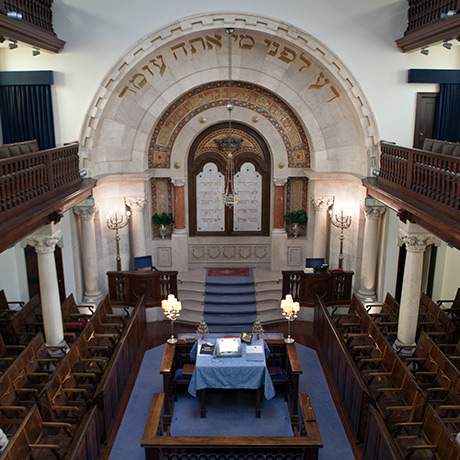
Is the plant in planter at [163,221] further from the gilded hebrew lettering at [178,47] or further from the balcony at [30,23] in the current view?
the balcony at [30,23]

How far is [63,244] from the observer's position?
545 inches

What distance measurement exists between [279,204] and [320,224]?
1.51 m

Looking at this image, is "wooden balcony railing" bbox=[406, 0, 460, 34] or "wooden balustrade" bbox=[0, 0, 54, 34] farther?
"wooden balcony railing" bbox=[406, 0, 460, 34]

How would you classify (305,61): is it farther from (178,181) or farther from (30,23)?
(30,23)

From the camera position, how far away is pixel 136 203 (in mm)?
14977

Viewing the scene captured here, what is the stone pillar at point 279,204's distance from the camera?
51.5 feet

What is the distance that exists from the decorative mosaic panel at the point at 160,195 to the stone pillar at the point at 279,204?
132 inches

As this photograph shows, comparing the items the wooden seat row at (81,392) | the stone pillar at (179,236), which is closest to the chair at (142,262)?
the stone pillar at (179,236)

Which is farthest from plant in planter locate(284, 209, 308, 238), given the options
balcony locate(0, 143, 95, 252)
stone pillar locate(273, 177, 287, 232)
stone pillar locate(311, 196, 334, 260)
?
balcony locate(0, 143, 95, 252)

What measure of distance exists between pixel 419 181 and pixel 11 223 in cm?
768

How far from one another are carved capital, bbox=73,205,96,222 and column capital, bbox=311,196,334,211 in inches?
255

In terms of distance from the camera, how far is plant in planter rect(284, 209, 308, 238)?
15844mm

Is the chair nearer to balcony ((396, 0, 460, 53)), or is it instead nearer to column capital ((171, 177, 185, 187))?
column capital ((171, 177, 185, 187))

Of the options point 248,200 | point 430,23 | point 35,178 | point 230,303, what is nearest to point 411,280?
point 230,303
